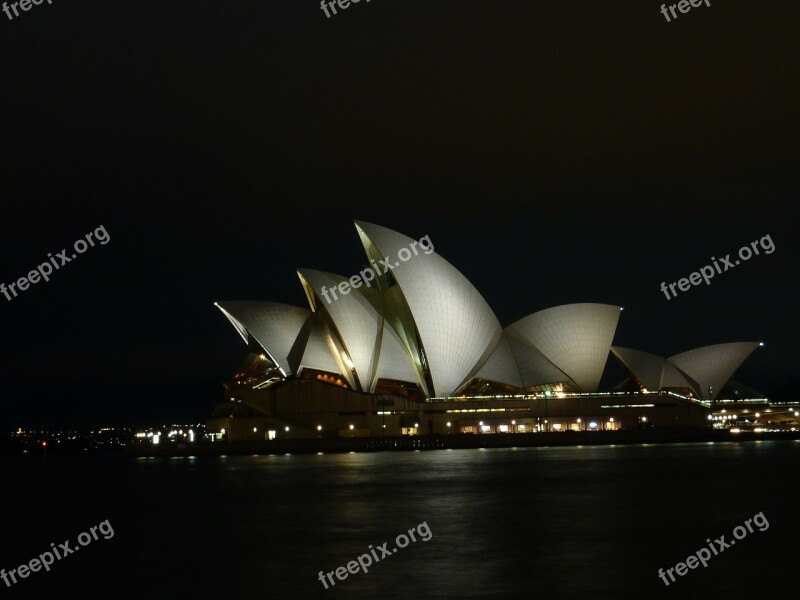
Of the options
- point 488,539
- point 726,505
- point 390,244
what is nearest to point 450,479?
point 726,505

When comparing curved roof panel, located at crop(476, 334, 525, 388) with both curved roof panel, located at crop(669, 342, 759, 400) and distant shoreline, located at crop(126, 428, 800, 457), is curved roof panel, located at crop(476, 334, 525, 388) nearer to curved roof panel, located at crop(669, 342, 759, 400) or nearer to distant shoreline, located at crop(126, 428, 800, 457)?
distant shoreline, located at crop(126, 428, 800, 457)

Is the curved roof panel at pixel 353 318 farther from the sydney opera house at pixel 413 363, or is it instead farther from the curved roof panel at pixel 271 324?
the curved roof panel at pixel 271 324

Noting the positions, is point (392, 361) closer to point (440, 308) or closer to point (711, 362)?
point (440, 308)

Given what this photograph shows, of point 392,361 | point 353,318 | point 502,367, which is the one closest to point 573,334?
point 502,367

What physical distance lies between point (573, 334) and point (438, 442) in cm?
1331

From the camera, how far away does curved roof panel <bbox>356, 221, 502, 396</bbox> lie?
65500 mm

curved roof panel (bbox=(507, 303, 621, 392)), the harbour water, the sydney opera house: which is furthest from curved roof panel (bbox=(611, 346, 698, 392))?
the harbour water

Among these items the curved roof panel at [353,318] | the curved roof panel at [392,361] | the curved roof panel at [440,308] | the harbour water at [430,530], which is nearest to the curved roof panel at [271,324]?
the curved roof panel at [353,318]

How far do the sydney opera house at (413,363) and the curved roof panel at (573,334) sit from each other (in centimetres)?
8

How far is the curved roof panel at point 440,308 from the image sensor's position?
6550 cm

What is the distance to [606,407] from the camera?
77.9 metres

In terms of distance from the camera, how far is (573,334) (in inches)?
3002

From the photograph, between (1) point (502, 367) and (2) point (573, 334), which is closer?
(1) point (502, 367)

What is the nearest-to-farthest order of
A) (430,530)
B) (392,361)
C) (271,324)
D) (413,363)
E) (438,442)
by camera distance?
(430,530) < (271,324) < (392,361) < (413,363) < (438,442)
